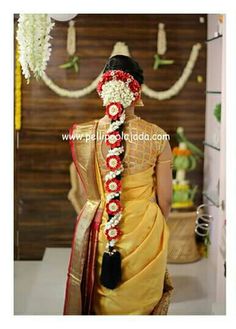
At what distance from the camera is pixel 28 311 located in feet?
6.40

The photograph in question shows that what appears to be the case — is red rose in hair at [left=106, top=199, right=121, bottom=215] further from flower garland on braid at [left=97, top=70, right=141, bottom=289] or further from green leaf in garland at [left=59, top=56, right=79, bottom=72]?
green leaf in garland at [left=59, top=56, right=79, bottom=72]

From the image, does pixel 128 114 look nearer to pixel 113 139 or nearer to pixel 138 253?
pixel 113 139

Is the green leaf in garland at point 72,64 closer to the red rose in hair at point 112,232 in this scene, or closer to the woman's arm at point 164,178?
the woman's arm at point 164,178

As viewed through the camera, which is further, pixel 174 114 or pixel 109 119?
pixel 174 114

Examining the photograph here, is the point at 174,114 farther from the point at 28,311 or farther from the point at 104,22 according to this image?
the point at 28,311

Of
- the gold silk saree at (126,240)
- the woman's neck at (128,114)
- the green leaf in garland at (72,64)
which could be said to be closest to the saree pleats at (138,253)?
the gold silk saree at (126,240)

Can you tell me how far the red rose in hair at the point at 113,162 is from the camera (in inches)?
73.6

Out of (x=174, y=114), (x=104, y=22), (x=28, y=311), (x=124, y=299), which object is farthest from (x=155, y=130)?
(x=28, y=311)

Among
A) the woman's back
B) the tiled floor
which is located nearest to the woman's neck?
the woman's back

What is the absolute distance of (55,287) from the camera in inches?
77.6

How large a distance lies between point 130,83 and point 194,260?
56 centimetres

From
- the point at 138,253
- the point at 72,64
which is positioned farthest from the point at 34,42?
the point at 138,253

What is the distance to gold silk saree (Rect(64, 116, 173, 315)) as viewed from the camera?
189 cm

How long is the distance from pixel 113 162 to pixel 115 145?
5cm
